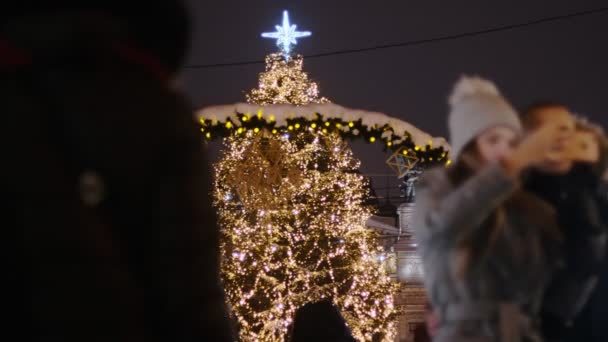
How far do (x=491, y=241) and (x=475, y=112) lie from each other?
24.0 inches

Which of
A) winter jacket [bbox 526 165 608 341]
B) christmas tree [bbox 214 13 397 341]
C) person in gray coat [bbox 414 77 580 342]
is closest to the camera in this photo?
person in gray coat [bbox 414 77 580 342]

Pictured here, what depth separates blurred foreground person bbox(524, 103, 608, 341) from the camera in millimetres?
3564

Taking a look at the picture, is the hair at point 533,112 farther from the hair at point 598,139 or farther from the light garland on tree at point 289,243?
the light garland on tree at point 289,243

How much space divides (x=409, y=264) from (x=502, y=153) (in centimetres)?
4815

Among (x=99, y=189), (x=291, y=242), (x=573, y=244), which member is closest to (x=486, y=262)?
(x=573, y=244)

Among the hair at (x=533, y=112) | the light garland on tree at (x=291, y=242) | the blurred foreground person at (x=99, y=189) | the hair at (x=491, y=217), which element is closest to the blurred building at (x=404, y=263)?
the light garland on tree at (x=291, y=242)

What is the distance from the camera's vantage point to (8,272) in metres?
1.35

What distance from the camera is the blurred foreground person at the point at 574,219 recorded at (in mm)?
3564

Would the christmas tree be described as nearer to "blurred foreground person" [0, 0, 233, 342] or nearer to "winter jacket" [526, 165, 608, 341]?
"winter jacket" [526, 165, 608, 341]

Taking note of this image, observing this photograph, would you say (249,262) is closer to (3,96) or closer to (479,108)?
(479,108)

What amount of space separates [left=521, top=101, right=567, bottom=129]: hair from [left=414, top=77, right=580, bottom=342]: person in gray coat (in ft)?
0.89

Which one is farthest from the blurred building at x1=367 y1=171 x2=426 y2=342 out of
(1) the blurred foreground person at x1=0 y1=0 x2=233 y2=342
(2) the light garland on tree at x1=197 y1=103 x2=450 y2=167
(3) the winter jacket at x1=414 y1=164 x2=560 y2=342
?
(1) the blurred foreground person at x1=0 y1=0 x2=233 y2=342

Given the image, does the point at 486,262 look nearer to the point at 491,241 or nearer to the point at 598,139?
the point at 491,241

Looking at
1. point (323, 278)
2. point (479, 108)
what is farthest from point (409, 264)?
point (479, 108)
